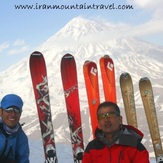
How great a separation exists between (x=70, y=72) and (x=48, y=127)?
151 centimetres

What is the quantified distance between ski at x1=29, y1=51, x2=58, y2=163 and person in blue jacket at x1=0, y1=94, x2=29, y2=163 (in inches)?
180

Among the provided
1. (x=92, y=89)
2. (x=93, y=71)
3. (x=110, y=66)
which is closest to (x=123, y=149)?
(x=92, y=89)

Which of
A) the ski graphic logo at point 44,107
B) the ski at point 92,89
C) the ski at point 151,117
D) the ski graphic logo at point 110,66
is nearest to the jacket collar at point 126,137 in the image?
the ski graphic logo at point 44,107

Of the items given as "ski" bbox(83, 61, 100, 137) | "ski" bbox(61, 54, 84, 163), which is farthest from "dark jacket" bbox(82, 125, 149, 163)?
"ski" bbox(83, 61, 100, 137)

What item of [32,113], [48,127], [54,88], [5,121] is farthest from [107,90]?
[54,88]

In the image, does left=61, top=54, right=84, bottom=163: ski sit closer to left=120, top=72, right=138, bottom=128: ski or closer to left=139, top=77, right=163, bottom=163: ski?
left=120, top=72, right=138, bottom=128: ski

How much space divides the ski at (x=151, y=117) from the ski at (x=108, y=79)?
775 millimetres

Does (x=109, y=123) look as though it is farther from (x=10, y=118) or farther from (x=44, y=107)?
(x=44, y=107)

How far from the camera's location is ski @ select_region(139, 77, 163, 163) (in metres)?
8.63

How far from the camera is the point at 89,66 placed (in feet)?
28.9

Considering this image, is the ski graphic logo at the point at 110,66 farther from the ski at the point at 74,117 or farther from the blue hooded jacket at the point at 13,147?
the blue hooded jacket at the point at 13,147

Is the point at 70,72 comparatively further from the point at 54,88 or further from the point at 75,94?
the point at 54,88

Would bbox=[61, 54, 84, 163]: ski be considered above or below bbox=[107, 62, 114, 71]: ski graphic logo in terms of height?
below

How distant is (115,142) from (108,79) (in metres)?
6.24
